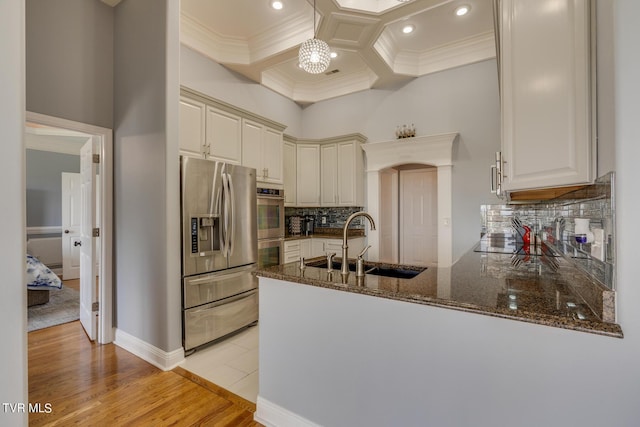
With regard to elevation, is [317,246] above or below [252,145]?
below

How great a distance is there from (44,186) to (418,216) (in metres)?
7.31

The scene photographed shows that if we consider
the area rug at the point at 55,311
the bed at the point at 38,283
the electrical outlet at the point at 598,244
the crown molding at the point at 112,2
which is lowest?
the area rug at the point at 55,311

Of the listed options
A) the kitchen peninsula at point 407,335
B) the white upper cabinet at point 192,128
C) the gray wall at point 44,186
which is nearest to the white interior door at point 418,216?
the kitchen peninsula at point 407,335

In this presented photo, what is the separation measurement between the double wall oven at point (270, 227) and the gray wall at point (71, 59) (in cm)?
176

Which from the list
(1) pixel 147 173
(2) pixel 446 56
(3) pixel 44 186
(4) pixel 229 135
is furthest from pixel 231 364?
(3) pixel 44 186

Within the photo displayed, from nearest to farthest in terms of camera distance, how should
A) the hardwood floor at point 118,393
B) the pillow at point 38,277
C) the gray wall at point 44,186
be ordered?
the hardwood floor at point 118,393
the pillow at point 38,277
the gray wall at point 44,186

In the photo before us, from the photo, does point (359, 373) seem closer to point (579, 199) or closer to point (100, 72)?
point (579, 199)

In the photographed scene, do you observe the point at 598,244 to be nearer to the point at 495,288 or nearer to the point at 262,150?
the point at 495,288

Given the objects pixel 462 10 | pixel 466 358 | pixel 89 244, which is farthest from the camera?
pixel 462 10

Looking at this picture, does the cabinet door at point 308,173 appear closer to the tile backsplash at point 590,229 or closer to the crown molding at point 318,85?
the crown molding at point 318,85

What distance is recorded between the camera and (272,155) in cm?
407

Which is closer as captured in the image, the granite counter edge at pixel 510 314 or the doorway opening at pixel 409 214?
the granite counter edge at pixel 510 314

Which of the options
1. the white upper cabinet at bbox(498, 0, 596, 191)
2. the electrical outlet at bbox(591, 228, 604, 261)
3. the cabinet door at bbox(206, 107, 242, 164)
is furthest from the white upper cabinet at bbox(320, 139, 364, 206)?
the electrical outlet at bbox(591, 228, 604, 261)

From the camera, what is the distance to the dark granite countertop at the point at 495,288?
3.34 ft
